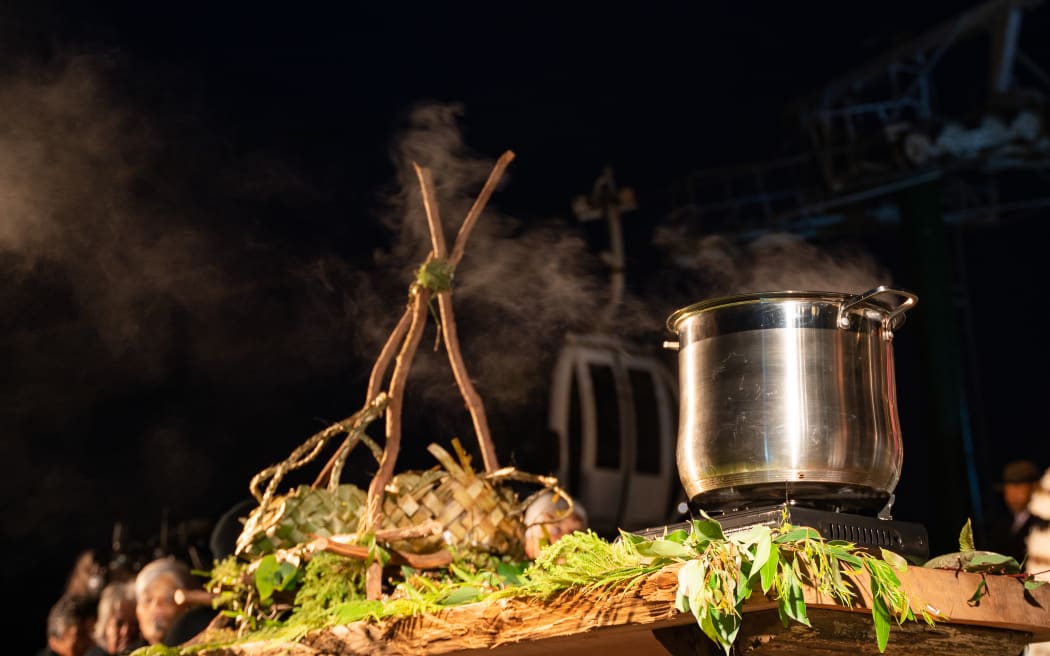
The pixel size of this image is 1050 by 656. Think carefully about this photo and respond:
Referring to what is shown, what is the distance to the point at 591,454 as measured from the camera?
495 cm

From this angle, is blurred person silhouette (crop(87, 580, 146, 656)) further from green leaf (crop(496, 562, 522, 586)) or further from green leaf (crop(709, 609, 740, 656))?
green leaf (crop(709, 609, 740, 656))

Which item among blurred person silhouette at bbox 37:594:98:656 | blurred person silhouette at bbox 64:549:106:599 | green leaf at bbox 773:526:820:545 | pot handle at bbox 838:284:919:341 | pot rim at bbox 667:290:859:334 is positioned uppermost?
pot rim at bbox 667:290:859:334

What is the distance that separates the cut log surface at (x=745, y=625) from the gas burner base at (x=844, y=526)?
10 cm

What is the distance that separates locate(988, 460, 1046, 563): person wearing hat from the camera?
123 inches

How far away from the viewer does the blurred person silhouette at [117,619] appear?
4.29 metres

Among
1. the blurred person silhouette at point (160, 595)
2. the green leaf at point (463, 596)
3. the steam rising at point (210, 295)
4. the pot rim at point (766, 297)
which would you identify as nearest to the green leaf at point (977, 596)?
the pot rim at point (766, 297)

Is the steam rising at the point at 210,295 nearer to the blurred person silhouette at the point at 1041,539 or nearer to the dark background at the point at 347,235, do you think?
the dark background at the point at 347,235

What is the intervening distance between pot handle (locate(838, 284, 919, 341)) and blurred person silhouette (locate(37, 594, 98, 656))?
3633 mm

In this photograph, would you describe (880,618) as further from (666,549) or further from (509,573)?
(509,573)

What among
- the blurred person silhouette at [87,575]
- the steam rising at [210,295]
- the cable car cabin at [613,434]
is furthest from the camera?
the blurred person silhouette at [87,575]

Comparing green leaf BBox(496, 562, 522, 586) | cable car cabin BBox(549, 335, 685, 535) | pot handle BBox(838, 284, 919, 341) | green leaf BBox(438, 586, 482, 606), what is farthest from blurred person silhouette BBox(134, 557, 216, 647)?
pot handle BBox(838, 284, 919, 341)

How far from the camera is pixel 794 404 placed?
61.6 inches

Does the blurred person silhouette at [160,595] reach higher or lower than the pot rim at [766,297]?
lower

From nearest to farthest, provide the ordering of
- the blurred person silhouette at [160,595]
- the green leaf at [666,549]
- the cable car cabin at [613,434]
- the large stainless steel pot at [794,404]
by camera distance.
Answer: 1. the green leaf at [666,549]
2. the large stainless steel pot at [794,404]
3. the blurred person silhouette at [160,595]
4. the cable car cabin at [613,434]
